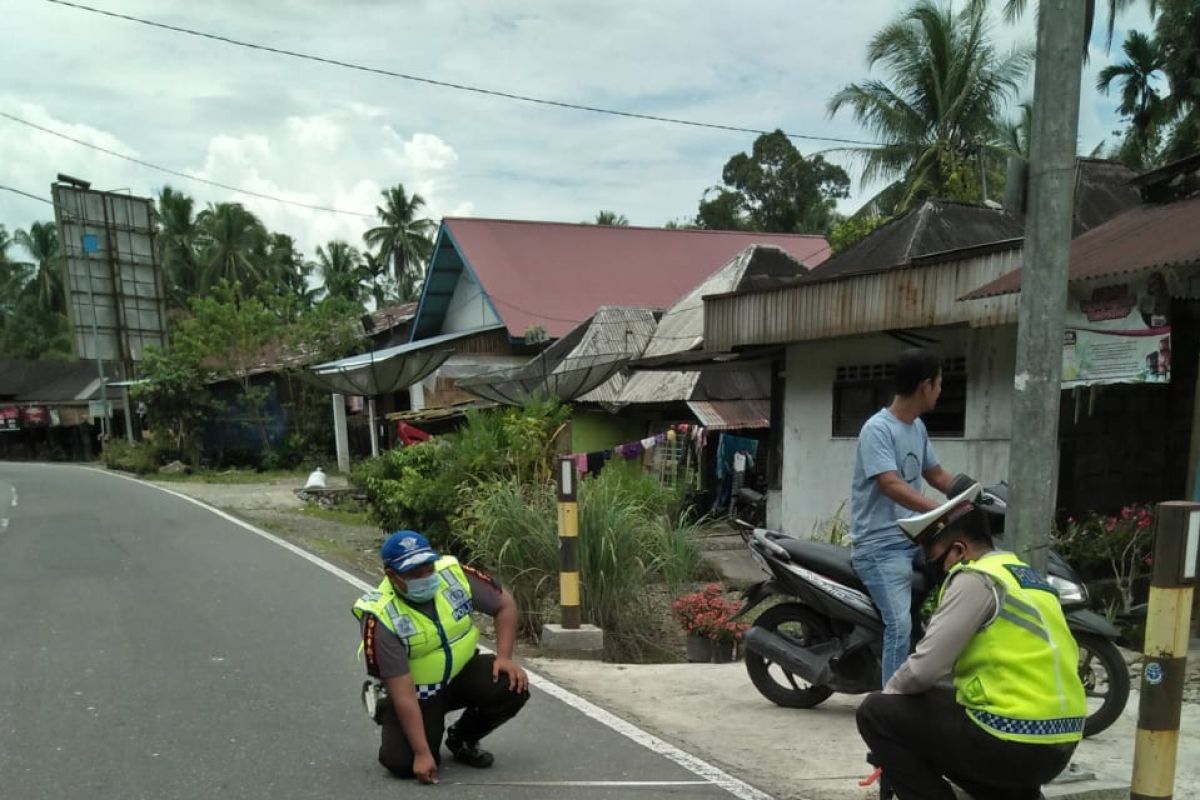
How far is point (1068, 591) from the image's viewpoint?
425cm

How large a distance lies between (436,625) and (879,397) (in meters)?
7.77

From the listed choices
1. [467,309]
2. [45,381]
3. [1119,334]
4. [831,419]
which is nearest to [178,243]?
[45,381]

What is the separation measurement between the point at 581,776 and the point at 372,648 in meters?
1.12

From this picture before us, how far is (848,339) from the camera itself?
1080 centimetres

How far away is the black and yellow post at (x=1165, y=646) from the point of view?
9.09 ft

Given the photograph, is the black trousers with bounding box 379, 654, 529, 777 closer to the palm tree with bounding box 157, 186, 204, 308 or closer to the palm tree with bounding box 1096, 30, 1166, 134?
the palm tree with bounding box 1096, 30, 1166, 134

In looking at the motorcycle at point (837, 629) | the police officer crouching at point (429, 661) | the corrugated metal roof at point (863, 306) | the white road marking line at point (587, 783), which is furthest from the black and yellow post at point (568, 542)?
the corrugated metal roof at point (863, 306)

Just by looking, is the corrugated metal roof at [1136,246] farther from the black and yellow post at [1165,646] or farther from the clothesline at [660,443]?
the clothesline at [660,443]

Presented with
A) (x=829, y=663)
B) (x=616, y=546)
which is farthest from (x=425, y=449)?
(x=829, y=663)

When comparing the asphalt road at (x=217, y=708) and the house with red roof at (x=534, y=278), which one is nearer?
the asphalt road at (x=217, y=708)

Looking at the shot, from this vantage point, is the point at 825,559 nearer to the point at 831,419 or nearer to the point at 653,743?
the point at 653,743

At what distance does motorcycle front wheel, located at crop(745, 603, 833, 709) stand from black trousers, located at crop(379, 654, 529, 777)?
1.70 m

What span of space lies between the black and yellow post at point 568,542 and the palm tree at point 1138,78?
87.3ft

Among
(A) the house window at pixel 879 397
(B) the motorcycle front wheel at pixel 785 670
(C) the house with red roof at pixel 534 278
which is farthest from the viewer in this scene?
(C) the house with red roof at pixel 534 278
